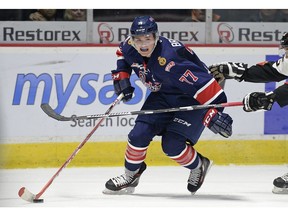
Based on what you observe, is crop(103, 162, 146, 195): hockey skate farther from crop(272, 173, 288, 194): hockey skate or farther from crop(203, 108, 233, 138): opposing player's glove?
crop(272, 173, 288, 194): hockey skate

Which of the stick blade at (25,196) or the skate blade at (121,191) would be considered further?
the skate blade at (121,191)

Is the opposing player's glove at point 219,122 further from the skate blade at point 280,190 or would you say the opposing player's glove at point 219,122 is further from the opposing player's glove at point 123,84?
the skate blade at point 280,190

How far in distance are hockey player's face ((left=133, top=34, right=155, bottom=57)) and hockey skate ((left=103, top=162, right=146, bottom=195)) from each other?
2.41 feet

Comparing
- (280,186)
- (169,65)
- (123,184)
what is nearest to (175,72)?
(169,65)

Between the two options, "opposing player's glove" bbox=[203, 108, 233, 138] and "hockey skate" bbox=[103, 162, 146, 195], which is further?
"hockey skate" bbox=[103, 162, 146, 195]


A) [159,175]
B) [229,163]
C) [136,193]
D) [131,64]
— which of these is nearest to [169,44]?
[131,64]

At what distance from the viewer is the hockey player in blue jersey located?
16.6 ft

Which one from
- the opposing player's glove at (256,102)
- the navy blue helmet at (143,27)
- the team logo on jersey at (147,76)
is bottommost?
the opposing player's glove at (256,102)

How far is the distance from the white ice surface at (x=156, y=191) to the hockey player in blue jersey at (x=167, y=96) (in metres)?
0.19

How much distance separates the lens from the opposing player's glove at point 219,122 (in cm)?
500

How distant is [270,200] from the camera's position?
5.19 meters

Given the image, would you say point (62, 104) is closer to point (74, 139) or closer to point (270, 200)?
point (74, 139)

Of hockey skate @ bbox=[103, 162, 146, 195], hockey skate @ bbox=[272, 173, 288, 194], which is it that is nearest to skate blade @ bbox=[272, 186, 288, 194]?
hockey skate @ bbox=[272, 173, 288, 194]

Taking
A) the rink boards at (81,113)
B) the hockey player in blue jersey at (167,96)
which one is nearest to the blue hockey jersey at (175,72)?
the hockey player in blue jersey at (167,96)
